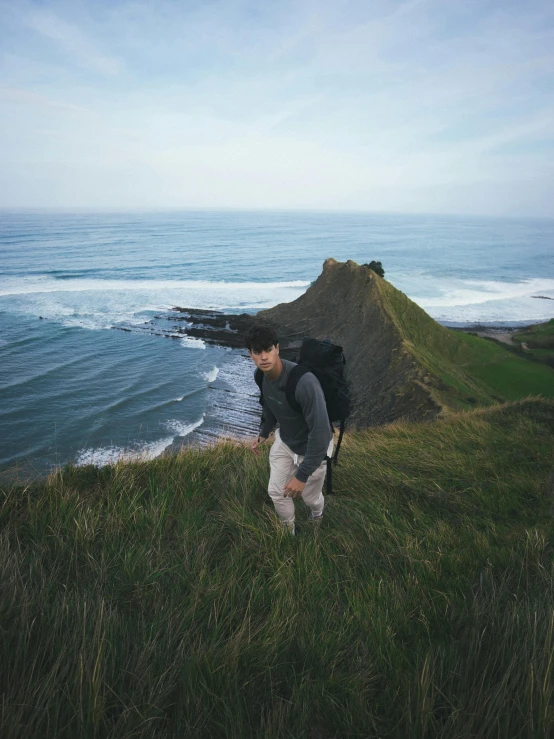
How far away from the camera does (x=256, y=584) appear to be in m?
3.04

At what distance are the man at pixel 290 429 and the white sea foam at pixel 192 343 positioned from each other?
88.3 feet

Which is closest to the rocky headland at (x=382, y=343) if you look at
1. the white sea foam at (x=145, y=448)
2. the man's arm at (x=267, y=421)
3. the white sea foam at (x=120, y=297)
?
the white sea foam at (x=145, y=448)

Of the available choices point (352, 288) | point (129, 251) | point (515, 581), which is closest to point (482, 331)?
point (352, 288)

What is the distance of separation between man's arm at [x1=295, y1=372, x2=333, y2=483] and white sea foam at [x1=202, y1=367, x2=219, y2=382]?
2128 cm

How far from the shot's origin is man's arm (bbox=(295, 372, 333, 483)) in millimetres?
3430

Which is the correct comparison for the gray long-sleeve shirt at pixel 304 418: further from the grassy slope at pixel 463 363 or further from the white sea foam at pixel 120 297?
the white sea foam at pixel 120 297

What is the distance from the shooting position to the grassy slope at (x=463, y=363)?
17.8 meters

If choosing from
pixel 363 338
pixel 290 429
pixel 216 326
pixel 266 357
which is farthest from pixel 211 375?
pixel 266 357

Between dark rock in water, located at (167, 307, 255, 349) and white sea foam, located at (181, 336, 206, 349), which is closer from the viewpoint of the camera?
white sea foam, located at (181, 336, 206, 349)

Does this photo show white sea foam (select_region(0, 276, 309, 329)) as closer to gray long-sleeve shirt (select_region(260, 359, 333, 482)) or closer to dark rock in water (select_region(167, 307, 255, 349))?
dark rock in water (select_region(167, 307, 255, 349))

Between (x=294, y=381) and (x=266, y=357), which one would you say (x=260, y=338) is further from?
(x=294, y=381)

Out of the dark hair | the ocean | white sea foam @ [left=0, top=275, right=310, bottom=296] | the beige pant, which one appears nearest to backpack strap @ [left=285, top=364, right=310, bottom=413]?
the dark hair

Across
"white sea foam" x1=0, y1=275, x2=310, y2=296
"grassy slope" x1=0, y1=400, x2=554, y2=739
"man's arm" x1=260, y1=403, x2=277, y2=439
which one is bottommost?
"white sea foam" x1=0, y1=275, x2=310, y2=296

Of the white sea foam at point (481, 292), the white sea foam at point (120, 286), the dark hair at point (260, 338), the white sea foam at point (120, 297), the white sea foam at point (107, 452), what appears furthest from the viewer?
the white sea foam at point (481, 292)
